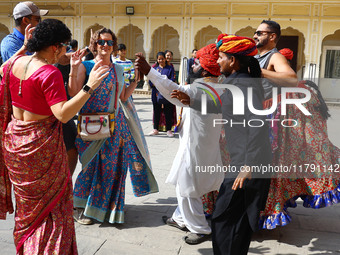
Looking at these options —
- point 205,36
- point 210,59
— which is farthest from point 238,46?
point 205,36

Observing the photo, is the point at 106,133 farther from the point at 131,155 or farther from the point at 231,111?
the point at 231,111

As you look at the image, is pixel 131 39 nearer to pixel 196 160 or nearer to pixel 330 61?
pixel 330 61

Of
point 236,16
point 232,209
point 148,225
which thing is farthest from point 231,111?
point 236,16

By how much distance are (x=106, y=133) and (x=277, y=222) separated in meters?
1.61

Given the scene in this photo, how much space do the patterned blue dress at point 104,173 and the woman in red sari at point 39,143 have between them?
101 centimetres

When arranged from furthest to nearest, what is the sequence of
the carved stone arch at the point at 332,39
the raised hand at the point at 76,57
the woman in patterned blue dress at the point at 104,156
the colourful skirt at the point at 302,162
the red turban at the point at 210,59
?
the carved stone arch at the point at 332,39 < the woman in patterned blue dress at the point at 104,156 < the colourful skirt at the point at 302,162 < the red turban at the point at 210,59 < the raised hand at the point at 76,57

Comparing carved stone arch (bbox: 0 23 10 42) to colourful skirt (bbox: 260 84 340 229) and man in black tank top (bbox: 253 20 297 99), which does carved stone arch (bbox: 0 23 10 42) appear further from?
colourful skirt (bbox: 260 84 340 229)

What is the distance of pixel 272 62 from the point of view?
3.18m

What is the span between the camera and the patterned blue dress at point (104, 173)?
334 centimetres

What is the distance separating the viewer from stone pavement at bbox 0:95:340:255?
9.86 ft

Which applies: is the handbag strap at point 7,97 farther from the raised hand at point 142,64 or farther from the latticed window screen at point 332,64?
the latticed window screen at point 332,64

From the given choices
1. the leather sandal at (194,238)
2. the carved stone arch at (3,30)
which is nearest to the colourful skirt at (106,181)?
the leather sandal at (194,238)

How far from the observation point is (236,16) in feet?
49.5

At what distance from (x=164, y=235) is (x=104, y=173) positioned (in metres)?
0.75
